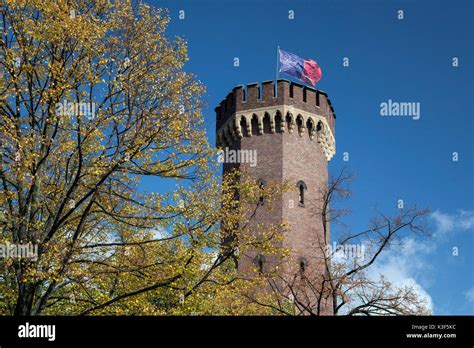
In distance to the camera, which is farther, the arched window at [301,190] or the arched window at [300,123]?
the arched window at [300,123]

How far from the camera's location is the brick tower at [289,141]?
1321 inches

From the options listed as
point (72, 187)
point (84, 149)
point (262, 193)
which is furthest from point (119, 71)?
point (262, 193)

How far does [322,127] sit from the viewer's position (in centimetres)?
3728

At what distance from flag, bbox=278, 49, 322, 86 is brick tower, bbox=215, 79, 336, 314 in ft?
4.02

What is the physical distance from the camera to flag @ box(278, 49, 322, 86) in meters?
34.8

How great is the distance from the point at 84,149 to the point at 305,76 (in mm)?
23750

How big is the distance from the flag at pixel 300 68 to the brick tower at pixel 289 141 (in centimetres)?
123

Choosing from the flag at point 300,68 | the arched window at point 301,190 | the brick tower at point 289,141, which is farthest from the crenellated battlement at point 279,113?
the arched window at point 301,190

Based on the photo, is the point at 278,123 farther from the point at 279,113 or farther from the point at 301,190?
the point at 301,190

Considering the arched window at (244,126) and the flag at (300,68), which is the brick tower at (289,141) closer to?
the arched window at (244,126)

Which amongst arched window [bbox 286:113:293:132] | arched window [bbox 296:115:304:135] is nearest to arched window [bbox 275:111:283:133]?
arched window [bbox 286:113:293:132]

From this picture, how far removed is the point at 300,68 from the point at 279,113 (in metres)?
2.96

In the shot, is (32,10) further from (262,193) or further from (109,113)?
(262,193)

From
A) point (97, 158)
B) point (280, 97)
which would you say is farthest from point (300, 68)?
point (97, 158)
